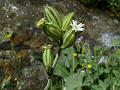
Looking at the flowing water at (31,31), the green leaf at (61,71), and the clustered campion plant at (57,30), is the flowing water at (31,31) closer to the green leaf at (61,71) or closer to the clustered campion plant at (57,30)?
the green leaf at (61,71)

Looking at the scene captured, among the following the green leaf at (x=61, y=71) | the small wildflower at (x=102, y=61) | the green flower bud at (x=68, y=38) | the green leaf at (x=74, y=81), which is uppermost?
the green flower bud at (x=68, y=38)

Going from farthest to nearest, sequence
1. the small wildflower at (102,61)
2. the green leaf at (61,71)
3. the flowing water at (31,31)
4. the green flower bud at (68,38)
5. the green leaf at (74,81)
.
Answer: the flowing water at (31,31) < the green leaf at (61,71) < the small wildflower at (102,61) < the green leaf at (74,81) < the green flower bud at (68,38)

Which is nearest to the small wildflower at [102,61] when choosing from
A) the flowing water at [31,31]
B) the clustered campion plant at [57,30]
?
the flowing water at [31,31]

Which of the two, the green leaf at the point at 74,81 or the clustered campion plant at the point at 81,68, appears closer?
the clustered campion plant at the point at 81,68

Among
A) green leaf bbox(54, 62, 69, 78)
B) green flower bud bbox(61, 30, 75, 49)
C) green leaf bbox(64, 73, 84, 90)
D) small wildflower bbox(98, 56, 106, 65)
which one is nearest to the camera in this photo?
green flower bud bbox(61, 30, 75, 49)

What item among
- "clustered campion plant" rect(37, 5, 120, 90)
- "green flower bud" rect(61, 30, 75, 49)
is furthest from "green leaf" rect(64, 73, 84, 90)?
"green flower bud" rect(61, 30, 75, 49)

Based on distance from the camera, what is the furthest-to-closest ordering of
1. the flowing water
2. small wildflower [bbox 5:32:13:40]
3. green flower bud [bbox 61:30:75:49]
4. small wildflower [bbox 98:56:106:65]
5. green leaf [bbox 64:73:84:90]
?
small wildflower [bbox 5:32:13:40], the flowing water, small wildflower [bbox 98:56:106:65], green leaf [bbox 64:73:84:90], green flower bud [bbox 61:30:75:49]

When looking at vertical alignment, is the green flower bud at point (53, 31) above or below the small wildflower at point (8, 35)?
above

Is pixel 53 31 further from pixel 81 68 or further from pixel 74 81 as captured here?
pixel 81 68

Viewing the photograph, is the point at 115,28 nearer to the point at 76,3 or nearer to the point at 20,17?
the point at 76,3

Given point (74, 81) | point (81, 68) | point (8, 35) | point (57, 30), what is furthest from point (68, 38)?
point (8, 35)

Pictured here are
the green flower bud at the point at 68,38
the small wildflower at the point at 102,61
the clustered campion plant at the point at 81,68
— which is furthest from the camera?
the small wildflower at the point at 102,61

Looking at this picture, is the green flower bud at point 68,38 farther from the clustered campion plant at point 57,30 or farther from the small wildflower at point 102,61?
the small wildflower at point 102,61

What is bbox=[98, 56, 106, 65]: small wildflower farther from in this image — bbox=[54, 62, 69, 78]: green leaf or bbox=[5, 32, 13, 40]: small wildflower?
bbox=[5, 32, 13, 40]: small wildflower
